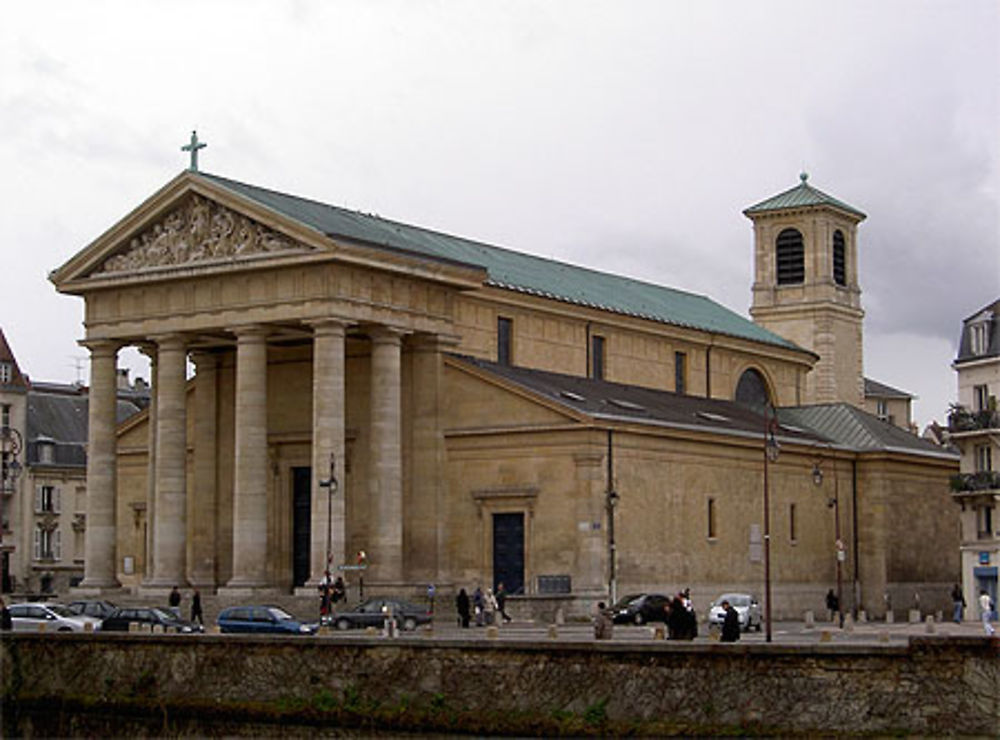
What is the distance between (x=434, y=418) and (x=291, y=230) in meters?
11.2

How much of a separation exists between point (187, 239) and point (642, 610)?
25780 millimetres

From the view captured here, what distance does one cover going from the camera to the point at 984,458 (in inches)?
3410

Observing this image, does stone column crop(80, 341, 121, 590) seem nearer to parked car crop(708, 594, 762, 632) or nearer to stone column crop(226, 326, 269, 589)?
stone column crop(226, 326, 269, 589)

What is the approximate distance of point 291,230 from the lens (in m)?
80.1

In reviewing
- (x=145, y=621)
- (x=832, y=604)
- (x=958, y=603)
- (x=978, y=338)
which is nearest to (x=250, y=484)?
(x=145, y=621)

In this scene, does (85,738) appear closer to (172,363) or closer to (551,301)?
(172,363)

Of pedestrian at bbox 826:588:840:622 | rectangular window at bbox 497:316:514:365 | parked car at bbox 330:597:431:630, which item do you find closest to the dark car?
parked car at bbox 330:597:431:630

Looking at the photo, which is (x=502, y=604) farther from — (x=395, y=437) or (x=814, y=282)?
(x=814, y=282)

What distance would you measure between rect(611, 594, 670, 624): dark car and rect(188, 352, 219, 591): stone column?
22476mm

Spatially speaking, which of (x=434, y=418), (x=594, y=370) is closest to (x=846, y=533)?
(x=594, y=370)

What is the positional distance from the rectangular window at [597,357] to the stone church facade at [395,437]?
12 cm

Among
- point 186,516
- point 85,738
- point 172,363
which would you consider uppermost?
point 172,363

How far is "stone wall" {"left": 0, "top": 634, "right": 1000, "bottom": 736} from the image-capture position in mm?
40500

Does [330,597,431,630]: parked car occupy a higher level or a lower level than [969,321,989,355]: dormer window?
lower
